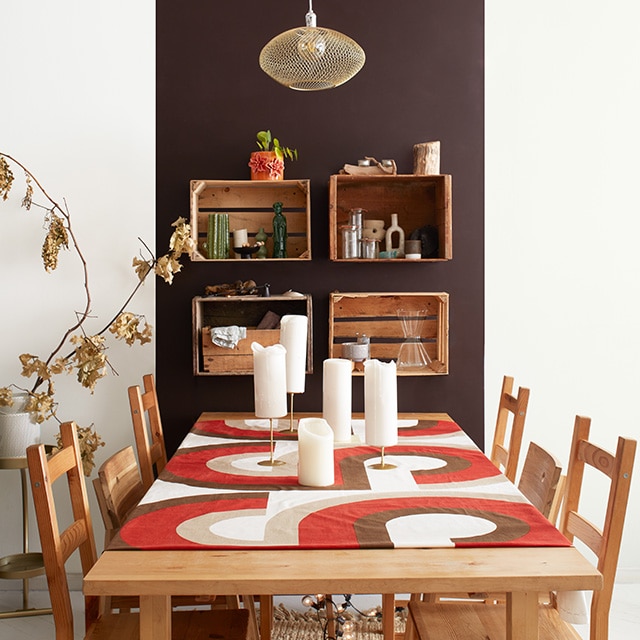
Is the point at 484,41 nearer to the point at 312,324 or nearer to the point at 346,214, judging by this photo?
the point at 346,214

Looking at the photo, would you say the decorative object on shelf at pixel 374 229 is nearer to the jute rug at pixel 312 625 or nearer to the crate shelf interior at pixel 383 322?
the crate shelf interior at pixel 383 322

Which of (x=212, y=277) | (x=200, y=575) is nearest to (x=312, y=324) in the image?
(x=212, y=277)

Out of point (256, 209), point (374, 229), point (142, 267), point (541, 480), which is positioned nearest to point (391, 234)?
point (374, 229)

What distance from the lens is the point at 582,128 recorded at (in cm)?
325

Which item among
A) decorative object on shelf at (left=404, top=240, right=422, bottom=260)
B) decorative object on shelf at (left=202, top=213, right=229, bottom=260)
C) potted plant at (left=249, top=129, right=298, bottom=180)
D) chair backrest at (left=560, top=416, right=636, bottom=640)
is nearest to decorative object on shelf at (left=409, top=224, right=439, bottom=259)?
decorative object on shelf at (left=404, top=240, right=422, bottom=260)

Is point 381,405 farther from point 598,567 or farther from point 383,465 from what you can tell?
point 598,567

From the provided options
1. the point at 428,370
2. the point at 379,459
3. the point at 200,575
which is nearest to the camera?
the point at 200,575

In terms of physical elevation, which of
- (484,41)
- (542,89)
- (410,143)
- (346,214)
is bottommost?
(346,214)

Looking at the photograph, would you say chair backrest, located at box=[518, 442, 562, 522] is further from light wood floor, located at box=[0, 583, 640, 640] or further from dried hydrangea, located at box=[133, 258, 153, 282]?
dried hydrangea, located at box=[133, 258, 153, 282]

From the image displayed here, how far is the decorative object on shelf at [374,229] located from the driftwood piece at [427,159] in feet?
0.91

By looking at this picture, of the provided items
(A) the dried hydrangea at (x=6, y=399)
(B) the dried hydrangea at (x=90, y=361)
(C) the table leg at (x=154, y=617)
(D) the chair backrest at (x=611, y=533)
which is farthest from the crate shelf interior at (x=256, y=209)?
(C) the table leg at (x=154, y=617)

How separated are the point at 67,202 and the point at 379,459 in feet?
6.27

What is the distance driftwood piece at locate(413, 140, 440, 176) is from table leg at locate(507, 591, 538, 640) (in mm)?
2035

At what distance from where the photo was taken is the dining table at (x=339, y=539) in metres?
1.34
